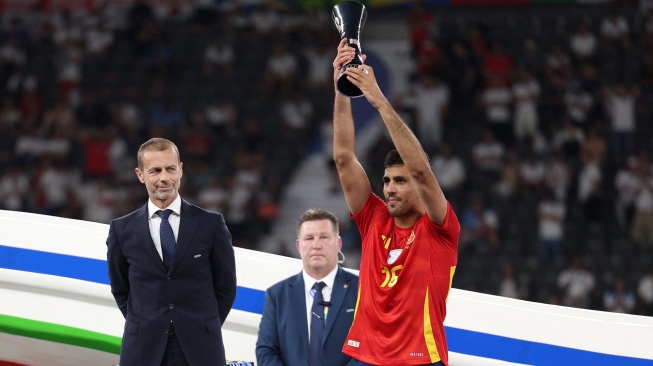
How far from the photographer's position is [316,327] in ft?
15.1

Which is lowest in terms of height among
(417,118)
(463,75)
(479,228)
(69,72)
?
(479,228)

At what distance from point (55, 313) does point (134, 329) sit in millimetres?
1409

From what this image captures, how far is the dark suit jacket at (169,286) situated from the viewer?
390cm

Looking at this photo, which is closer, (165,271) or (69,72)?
(165,271)

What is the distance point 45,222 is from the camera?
5.36 m

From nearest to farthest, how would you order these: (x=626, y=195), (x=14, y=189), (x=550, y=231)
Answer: (x=550, y=231) → (x=626, y=195) → (x=14, y=189)

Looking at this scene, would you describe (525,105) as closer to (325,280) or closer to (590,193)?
(590,193)

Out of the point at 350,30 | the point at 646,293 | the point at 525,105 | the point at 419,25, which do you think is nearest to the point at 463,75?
the point at 525,105

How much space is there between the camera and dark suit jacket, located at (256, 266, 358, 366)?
4.54 meters

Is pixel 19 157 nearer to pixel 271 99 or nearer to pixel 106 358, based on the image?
pixel 271 99

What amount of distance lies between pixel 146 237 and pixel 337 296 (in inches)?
41.3

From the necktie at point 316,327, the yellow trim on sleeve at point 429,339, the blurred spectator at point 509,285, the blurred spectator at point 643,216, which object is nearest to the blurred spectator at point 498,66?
the blurred spectator at point 643,216

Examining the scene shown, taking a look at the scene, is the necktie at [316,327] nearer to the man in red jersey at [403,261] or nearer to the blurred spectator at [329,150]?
the man in red jersey at [403,261]

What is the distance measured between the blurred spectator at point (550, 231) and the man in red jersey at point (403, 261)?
25.1ft
